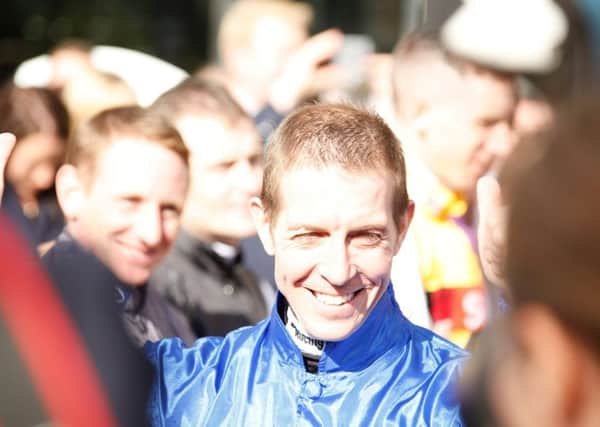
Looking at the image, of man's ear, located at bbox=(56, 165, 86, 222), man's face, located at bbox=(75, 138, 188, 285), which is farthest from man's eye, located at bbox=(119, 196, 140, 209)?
man's ear, located at bbox=(56, 165, 86, 222)

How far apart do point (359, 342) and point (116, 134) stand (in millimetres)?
1633

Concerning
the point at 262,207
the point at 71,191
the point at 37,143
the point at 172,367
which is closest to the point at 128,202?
the point at 71,191

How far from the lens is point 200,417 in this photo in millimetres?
3111

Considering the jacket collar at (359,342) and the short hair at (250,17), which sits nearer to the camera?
the jacket collar at (359,342)

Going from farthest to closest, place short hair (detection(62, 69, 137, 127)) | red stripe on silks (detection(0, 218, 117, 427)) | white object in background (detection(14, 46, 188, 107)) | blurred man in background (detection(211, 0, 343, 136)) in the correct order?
1. white object in background (detection(14, 46, 188, 107))
2. blurred man in background (detection(211, 0, 343, 136))
3. short hair (detection(62, 69, 137, 127))
4. red stripe on silks (detection(0, 218, 117, 427))

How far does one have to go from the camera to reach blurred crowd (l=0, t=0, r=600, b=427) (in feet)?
4.36

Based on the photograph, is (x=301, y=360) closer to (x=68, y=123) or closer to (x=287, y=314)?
(x=287, y=314)

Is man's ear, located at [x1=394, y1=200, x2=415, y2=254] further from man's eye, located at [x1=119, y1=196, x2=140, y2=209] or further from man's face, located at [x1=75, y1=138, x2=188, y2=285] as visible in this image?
man's eye, located at [x1=119, y1=196, x2=140, y2=209]

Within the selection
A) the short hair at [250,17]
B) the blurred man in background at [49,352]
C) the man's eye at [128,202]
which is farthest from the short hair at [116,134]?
the short hair at [250,17]

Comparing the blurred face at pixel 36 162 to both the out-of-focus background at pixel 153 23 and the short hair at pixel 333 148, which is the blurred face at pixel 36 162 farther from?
the out-of-focus background at pixel 153 23

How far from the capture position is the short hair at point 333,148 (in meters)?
3.24

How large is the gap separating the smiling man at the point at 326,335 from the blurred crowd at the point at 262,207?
3 centimetres

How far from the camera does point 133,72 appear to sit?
8641 mm

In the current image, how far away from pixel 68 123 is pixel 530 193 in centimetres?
504
